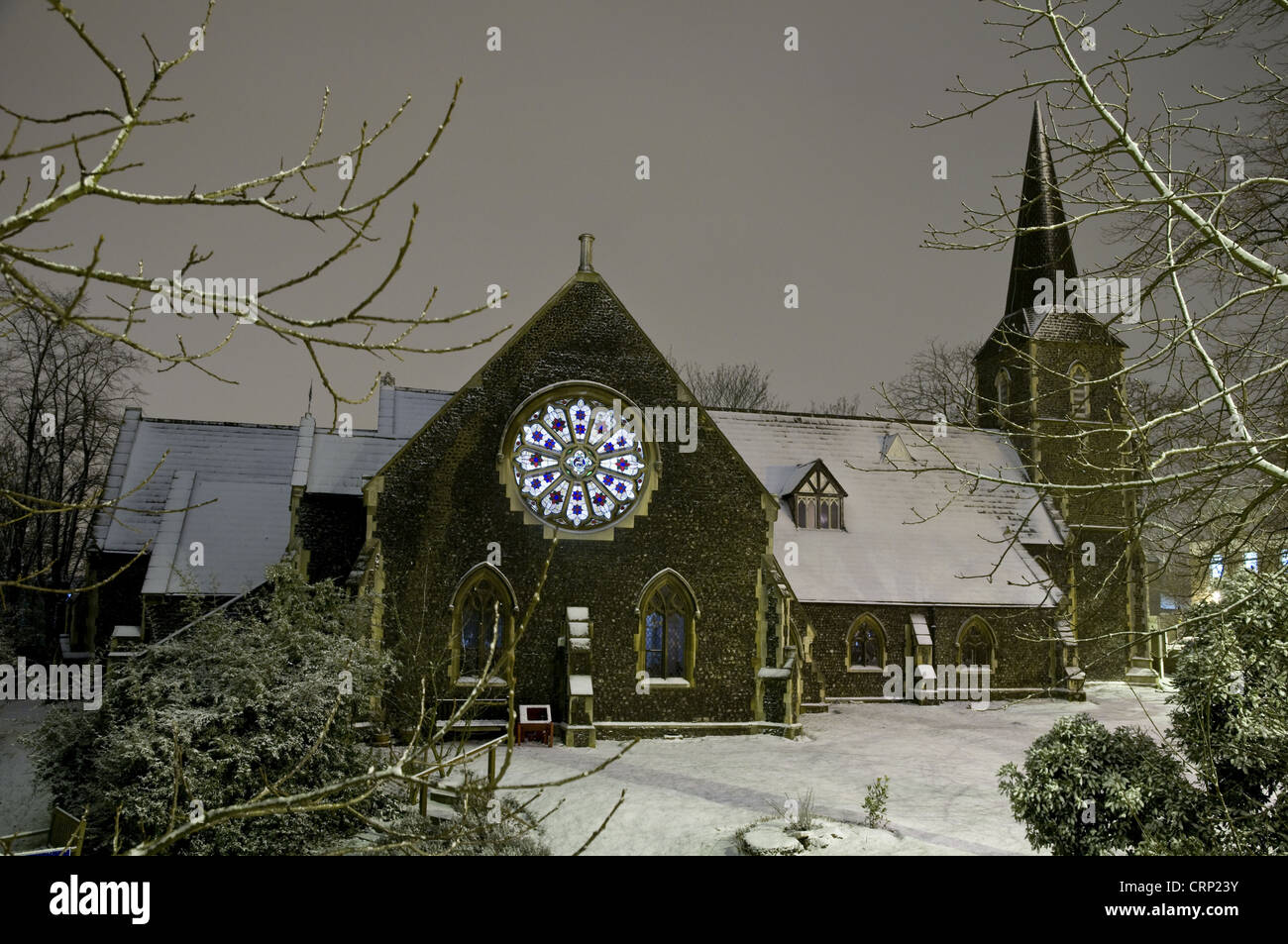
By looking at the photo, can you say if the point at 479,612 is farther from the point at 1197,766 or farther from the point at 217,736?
the point at 1197,766

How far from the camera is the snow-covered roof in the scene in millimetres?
25391

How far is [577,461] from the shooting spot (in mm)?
19609

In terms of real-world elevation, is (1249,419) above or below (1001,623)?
above

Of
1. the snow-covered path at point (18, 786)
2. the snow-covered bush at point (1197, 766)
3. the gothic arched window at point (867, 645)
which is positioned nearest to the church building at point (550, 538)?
the gothic arched window at point (867, 645)


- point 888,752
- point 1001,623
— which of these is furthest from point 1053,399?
point 888,752

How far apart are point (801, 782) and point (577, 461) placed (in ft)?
25.8

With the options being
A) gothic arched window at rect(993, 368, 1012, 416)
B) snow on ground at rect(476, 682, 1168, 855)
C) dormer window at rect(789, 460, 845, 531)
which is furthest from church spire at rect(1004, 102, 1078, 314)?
snow on ground at rect(476, 682, 1168, 855)

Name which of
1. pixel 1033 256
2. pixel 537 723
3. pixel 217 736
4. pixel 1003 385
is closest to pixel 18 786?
pixel 217 736

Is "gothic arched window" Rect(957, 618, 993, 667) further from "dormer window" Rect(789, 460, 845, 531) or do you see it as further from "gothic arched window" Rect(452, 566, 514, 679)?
"gothic arched window" Rect(452, 566, 514, 679)
